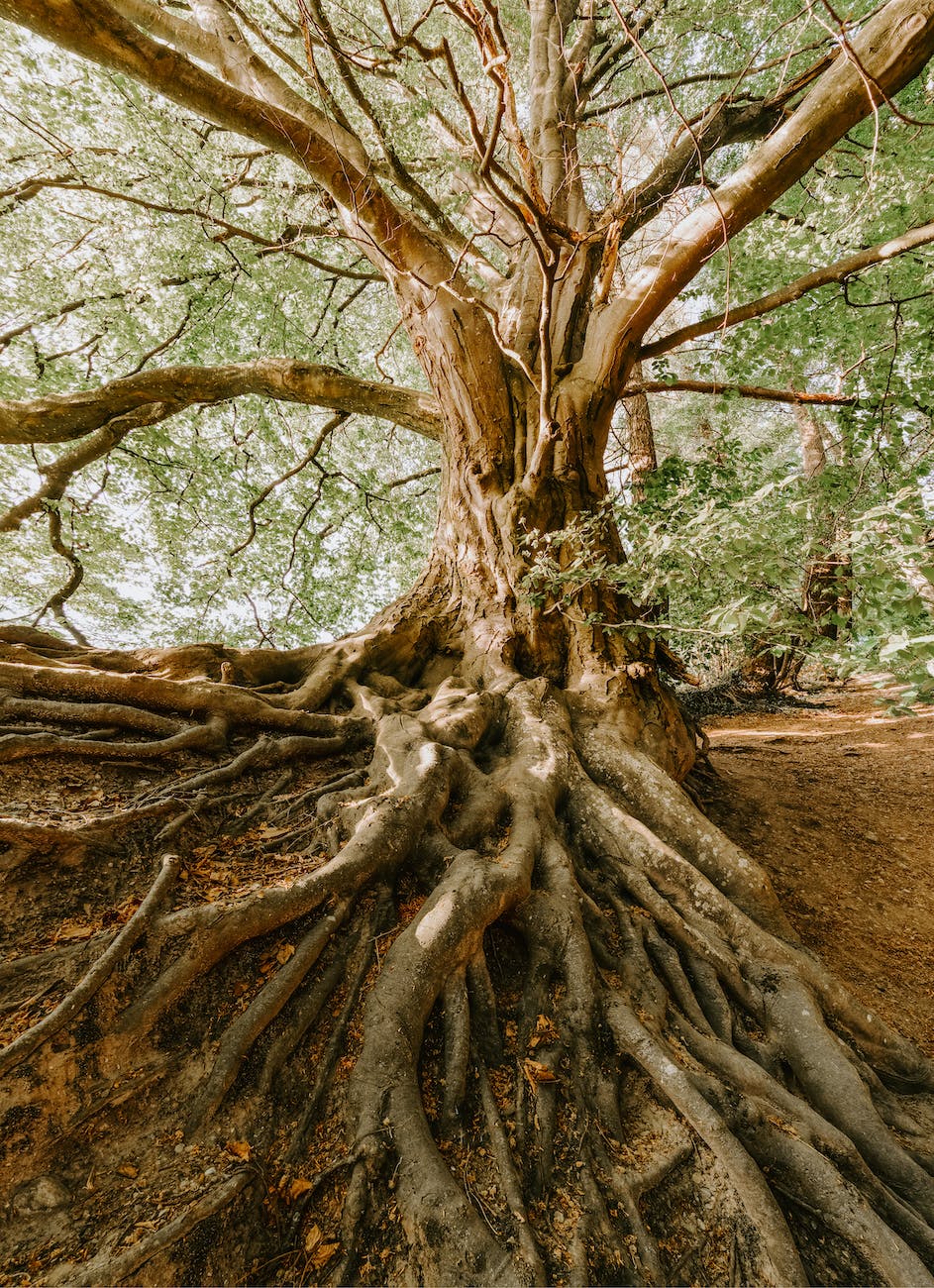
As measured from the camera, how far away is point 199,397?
16.0 ft

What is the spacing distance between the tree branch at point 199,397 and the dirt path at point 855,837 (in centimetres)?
469

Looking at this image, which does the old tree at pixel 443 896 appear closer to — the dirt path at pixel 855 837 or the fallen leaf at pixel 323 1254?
the fallen leaf at pixel 323 1254

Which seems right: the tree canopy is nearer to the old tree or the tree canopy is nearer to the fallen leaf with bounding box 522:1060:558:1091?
the old tree

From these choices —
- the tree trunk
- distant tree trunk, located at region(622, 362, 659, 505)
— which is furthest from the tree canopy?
the tree trunk

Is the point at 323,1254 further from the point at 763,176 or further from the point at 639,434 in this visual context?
the point at 639,434

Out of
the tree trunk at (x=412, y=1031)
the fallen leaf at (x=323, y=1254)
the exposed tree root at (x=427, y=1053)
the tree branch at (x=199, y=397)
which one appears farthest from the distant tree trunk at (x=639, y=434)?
the fallen leaf at (x=323, y=1254)

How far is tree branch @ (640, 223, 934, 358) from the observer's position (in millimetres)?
3254

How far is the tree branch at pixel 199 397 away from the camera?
13.6 ft

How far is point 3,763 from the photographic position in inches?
99.2

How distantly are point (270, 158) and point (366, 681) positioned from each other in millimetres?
7464

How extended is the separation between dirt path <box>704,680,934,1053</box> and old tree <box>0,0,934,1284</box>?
83 centimetres

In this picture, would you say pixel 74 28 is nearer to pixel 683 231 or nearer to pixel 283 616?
pixel 683 231

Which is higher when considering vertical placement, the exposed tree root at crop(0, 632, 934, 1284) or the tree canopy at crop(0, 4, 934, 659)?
the tree canopy at crop(0, 4, 934, 659)

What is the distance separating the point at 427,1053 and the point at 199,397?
5360 millimetres
